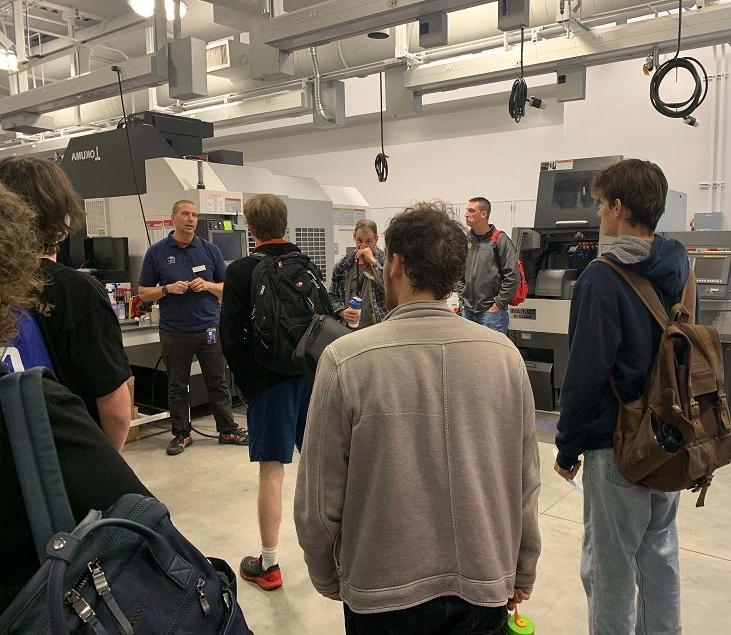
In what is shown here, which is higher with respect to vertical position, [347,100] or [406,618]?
[347,100]

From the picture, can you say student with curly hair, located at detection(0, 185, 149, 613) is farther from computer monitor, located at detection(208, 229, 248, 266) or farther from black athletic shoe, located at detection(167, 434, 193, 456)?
computer monitor, located at detection(208, 229, 248, 266)

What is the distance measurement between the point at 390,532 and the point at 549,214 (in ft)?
13.7

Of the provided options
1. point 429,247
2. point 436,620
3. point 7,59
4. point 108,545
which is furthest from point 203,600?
point 7,59

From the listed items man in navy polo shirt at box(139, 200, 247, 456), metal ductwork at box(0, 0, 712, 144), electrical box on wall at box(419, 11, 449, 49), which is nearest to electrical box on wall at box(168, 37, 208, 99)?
metal ductwork at box(0, 0, 712, 144)

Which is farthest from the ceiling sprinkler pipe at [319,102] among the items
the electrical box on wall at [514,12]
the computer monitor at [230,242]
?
the electrical box on wall at [514,12]

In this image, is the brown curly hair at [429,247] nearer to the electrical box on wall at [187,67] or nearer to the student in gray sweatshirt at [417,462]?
the student in gray sweatshirt at [417,462]

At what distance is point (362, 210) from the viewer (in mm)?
6348

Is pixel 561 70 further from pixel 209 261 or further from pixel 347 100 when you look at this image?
pixel 347 100

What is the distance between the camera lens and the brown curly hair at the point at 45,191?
144 cm

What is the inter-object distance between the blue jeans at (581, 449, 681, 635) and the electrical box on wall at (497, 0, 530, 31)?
7.52ft

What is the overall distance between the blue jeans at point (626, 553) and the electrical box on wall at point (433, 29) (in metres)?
2.30

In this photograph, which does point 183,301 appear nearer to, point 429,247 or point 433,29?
point 433,29

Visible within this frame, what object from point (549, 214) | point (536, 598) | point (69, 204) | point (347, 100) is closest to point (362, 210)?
point (549, 214)

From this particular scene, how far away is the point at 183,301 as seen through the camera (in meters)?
4.08
